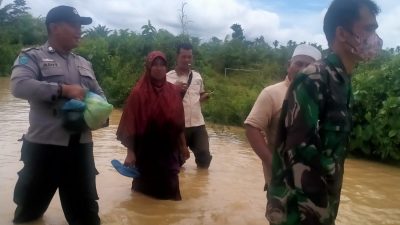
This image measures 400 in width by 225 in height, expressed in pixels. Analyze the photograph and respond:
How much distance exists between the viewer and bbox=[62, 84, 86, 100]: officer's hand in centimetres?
371

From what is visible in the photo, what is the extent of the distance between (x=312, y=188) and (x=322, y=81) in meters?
0.43

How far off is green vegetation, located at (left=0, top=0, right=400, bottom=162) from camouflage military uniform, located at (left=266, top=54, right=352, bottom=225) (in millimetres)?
4106

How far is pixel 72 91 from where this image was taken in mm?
3709

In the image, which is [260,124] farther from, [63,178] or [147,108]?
[147,108]

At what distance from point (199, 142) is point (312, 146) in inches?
202

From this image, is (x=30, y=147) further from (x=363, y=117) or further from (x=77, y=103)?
(x=363, y=117)

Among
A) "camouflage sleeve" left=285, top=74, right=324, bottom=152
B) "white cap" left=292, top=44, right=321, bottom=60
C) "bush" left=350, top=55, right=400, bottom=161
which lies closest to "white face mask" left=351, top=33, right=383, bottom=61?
"camouflage sleeve" left=285, top=74, right=324, bottom=152

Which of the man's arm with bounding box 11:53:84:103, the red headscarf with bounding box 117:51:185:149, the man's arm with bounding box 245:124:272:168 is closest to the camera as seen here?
the man's arm with bounding box 245:124:272:168

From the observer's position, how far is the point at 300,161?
2.00 m

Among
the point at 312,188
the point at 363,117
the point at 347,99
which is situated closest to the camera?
the point at 312,188

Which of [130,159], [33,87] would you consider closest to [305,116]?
[33,87]

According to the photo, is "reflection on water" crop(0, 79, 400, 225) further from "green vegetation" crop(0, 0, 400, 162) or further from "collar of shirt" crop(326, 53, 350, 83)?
"collar of shirt" crop(326, 53, 350, 83)

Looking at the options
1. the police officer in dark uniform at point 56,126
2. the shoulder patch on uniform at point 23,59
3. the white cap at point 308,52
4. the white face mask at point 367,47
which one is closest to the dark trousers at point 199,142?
the police officer in dark uniform at point 56,126

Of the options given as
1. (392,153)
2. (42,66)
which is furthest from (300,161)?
(392,153)
